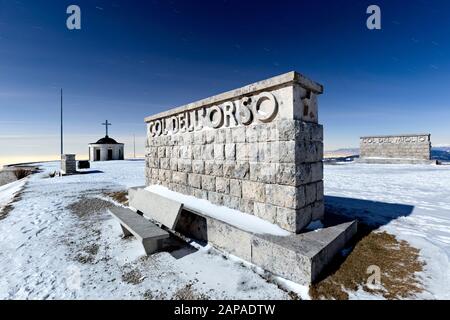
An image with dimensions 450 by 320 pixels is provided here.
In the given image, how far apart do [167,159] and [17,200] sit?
19.8ft

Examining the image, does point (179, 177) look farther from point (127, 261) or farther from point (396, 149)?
point (396, 149)

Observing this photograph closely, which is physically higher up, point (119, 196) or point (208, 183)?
point (208, 183)

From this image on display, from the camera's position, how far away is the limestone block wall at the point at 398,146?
18.8 m

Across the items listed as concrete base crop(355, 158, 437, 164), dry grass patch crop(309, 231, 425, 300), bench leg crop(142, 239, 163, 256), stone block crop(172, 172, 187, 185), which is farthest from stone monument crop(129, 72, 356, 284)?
concrete base crop(355, 158, 437, 164)

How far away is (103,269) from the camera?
334 centimetres

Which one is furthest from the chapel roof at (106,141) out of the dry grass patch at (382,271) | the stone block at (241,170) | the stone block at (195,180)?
the dry grass patch at (382,271)

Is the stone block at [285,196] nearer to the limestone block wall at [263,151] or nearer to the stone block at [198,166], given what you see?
the limestone block wall at [263,151]

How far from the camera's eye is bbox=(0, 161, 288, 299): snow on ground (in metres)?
2.77

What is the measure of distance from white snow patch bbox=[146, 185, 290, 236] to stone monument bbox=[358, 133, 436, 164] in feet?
69.9

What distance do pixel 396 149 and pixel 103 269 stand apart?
24338mm

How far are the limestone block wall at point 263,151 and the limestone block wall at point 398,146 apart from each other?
2101 centimetres

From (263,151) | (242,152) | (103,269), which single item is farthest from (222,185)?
(103,269)
